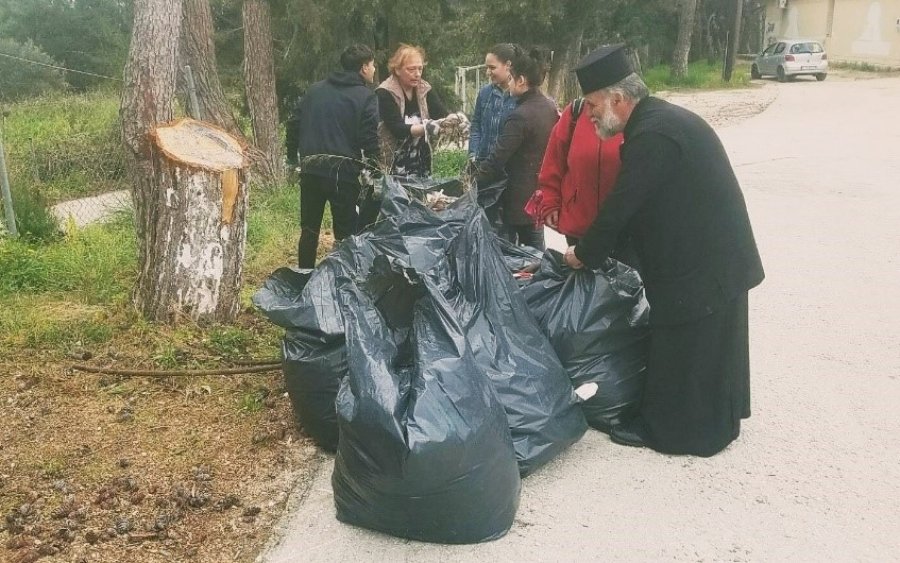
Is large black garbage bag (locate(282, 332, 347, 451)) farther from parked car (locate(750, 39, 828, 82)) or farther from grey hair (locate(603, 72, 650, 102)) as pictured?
parked car (locate(750, 39, 828, 82))

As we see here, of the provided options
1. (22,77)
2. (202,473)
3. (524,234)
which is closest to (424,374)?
(202,473)

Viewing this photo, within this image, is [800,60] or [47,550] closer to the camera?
[47,550]

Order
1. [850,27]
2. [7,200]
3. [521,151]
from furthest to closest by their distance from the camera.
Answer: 1. [850,27]
2. [7,200]
3. [521,151]

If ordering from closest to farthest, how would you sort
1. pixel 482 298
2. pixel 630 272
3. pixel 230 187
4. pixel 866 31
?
pixel 482 298
pixel 630 272
pixel 230 187
pixel 866 31

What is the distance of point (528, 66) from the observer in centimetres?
468

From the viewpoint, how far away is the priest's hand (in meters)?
3.34

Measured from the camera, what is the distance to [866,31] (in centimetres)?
3038

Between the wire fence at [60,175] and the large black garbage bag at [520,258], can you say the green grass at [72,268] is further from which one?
the large black garbage bag at [520,258]

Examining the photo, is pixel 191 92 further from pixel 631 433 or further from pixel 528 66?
pixel 631 433

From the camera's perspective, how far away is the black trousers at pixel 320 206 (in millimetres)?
5160

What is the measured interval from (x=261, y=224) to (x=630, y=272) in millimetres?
4156

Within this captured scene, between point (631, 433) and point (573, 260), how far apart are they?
2.53 ft

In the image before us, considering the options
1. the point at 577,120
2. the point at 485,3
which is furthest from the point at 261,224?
the point at 485,3

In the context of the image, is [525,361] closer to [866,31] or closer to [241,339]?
[241,339]
